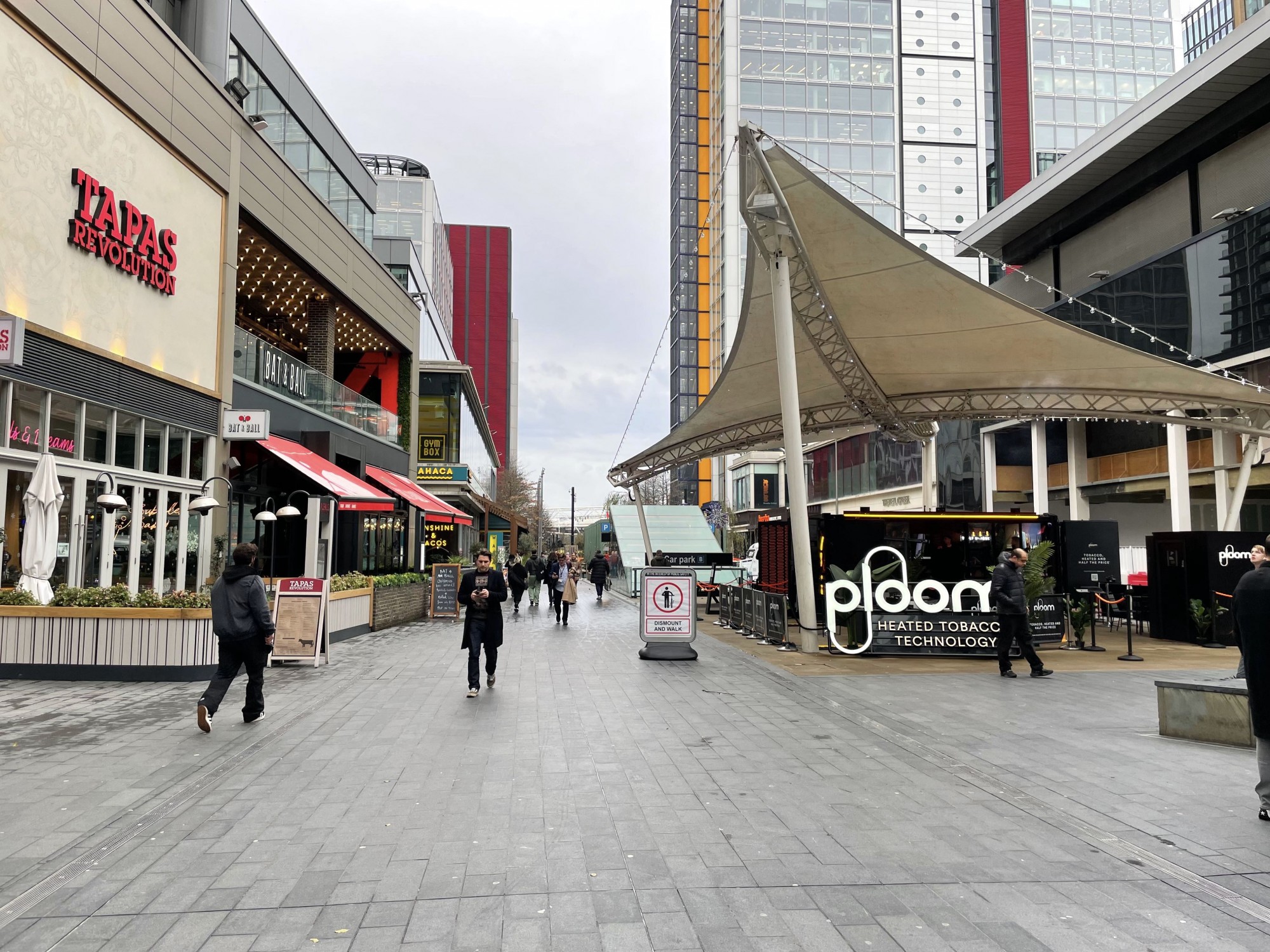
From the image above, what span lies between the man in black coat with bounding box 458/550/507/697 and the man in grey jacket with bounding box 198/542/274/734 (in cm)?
232

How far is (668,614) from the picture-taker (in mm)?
13609

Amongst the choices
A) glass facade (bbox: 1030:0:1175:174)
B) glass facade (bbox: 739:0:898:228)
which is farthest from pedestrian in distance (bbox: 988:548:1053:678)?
glass facade (bbox: 1030:0:1175:174)

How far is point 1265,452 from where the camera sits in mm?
21750

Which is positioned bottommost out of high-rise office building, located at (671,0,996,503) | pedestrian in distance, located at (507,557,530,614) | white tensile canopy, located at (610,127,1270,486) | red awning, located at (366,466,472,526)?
pedestrian in distance, located at (507,557,530,614)

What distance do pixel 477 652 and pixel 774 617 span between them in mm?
7288

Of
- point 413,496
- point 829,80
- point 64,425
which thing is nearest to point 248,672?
point 64,425

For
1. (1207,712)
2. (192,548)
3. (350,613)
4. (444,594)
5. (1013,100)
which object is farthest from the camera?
(1013,100)

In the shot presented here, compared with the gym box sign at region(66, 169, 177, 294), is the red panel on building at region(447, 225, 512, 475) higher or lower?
higher

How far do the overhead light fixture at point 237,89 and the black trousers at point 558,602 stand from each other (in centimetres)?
1289

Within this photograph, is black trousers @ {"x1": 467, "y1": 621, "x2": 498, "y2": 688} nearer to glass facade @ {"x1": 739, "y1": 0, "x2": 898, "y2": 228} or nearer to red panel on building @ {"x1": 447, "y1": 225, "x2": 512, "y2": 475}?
glass facade @ {"x1": 739, "y1": 0, "x2": 898, "y2": 228}

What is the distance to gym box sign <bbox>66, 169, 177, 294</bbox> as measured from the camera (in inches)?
548

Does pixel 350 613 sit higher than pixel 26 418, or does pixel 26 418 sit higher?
pixel 26 418

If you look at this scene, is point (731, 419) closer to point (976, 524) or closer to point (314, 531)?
point (976, 524)

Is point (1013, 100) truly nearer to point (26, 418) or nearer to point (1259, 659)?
point (26, 418)
